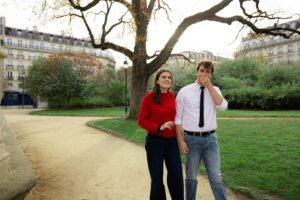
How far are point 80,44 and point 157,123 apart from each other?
80.6 metres

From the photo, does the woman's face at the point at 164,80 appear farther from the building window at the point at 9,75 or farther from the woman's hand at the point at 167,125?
the building window at the point at 9,75

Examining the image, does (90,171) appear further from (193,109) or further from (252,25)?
(252,25)

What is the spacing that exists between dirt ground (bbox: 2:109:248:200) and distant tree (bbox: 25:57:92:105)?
22891 millimetres

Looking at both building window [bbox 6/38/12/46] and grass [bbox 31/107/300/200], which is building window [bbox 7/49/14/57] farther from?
grass [bbox 31/107/300/200]

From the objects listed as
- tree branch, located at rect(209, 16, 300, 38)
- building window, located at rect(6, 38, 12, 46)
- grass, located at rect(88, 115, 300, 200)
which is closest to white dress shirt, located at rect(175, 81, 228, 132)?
grass, located at rect(88, 115, 300, 200)

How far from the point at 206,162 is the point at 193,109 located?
702mm

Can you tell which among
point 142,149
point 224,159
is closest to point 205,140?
point 224,159

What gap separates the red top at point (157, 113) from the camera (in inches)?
149

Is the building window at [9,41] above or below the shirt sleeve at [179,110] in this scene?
above

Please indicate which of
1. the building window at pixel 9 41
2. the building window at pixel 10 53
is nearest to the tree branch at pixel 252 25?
the building window at pixel 10 53

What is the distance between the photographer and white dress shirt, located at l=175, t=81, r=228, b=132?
3.77m

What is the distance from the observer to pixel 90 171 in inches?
253

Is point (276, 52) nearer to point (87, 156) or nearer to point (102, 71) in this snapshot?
point (102, 71)

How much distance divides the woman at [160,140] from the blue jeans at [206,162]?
138 millimetres
